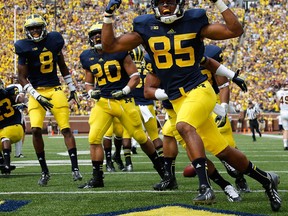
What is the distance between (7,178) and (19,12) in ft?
88.6

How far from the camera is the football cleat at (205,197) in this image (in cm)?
514

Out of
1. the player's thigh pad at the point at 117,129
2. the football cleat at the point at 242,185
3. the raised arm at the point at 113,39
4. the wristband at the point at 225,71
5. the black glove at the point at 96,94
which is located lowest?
the player's thigh pad at the point at 117,129

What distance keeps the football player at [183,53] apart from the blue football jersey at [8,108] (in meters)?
4.09

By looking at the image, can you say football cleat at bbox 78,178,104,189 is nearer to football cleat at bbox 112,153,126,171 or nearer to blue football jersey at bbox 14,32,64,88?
blue football jersey at bbox 14,32,64,88

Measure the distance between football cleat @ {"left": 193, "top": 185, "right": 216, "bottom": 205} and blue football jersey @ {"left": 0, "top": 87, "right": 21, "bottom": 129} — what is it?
4.76 meters

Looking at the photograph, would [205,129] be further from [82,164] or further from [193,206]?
→ [82,164]

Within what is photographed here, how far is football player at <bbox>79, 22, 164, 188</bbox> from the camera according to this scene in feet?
24.4

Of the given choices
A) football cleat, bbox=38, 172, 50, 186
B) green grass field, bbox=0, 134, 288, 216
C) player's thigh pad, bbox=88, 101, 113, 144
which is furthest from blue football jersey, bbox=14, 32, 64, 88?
green grass field, bbox=0, 134, 288, 216

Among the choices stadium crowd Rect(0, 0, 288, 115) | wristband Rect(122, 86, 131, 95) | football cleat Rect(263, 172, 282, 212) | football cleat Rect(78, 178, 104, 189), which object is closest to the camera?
football cleat Rect(263, 172, 282, 212)

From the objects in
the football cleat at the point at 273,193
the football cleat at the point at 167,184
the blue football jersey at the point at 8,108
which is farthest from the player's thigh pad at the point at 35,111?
the football cleat at the point at 273,193

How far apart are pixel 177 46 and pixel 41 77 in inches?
115

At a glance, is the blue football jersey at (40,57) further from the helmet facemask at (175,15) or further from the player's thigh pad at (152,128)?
the helmet facemask at (175,15)

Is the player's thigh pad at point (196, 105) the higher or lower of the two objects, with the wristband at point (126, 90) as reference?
higher

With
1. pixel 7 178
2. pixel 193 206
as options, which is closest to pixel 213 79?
pixel 193 206
